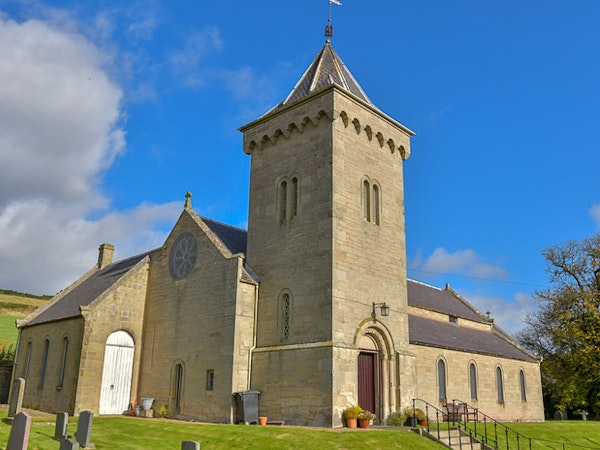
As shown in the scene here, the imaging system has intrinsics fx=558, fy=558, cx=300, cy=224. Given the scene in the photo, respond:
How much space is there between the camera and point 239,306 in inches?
961

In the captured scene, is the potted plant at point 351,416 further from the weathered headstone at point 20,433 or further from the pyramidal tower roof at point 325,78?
the pyramidal tower roof at point 325,78

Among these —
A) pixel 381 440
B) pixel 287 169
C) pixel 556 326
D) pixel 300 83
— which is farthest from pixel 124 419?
pixel 556 326

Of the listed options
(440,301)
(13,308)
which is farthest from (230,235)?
(13,308)

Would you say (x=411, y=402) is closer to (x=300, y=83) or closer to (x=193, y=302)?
(x=193, y=302)

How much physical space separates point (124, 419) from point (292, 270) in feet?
30.7

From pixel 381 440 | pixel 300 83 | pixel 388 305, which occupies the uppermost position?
pixel 300 83

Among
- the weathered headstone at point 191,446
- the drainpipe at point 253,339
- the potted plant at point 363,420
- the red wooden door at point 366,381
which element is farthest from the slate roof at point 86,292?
the weathered headstone at point 191,446

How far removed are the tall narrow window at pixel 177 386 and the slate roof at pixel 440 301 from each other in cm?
1459

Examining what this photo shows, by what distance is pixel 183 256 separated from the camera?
94.4 feet

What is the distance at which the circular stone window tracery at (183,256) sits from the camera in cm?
2809

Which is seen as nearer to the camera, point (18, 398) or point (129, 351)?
point (18, 398)

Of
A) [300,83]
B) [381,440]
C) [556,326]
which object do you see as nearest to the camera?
[381,440]

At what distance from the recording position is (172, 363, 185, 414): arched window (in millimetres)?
26150

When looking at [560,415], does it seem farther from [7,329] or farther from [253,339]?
[7,329]
